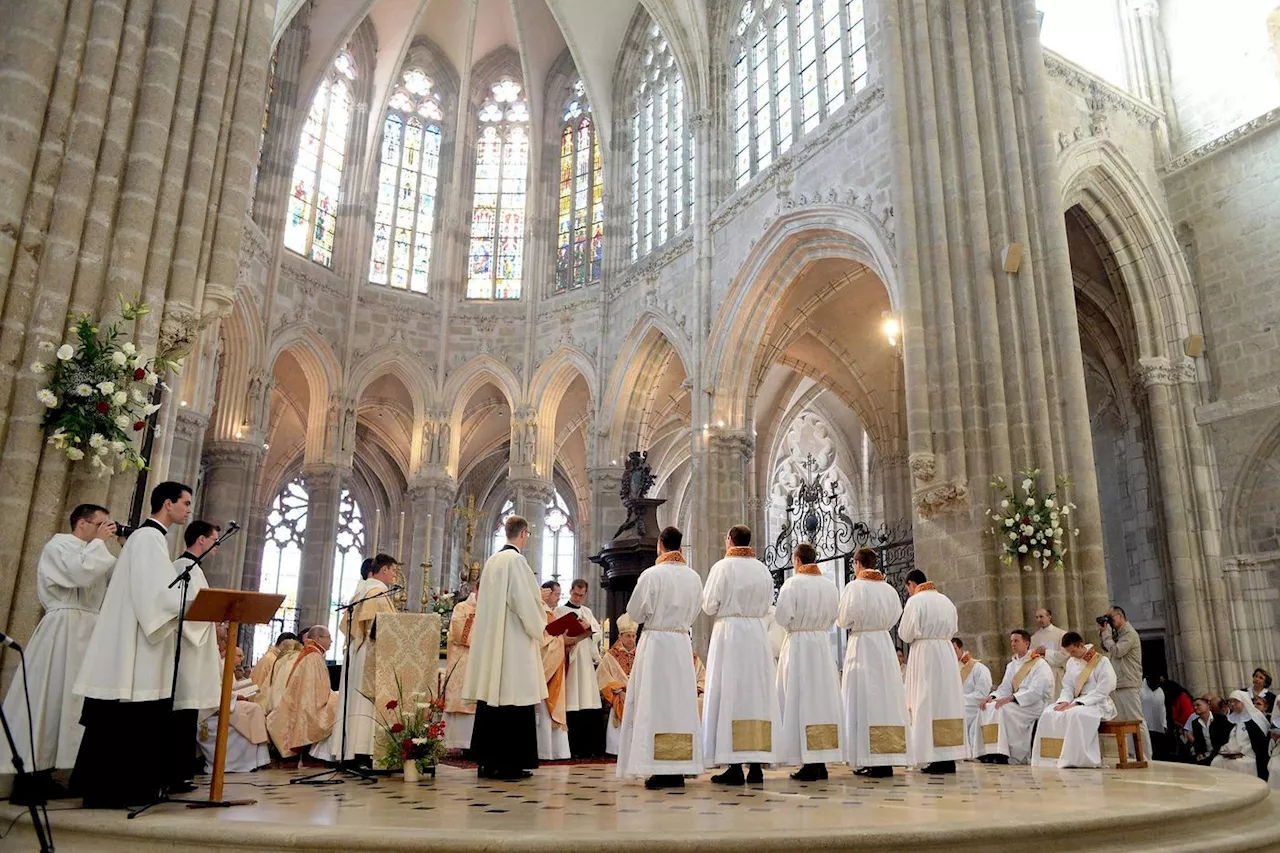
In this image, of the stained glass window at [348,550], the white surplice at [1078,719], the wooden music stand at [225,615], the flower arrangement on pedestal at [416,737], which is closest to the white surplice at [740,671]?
the flower arrangement on pedestal at [416,737]

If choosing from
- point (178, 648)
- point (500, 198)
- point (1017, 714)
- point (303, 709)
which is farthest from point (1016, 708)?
point (500, 198)

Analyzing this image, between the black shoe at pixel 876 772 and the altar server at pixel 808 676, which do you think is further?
the black shoe at pixel 876 772

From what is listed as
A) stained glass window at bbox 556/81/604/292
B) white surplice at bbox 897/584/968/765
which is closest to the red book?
white surplice at bbox 897/584/968/765

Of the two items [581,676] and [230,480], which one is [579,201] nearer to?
[230,480]

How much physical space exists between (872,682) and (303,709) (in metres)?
4.84

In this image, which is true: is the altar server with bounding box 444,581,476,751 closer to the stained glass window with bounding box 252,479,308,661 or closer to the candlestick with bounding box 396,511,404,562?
the candlestick with bounding box 396,511,404,562

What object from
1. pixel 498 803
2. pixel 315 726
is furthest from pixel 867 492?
pixel 498 803

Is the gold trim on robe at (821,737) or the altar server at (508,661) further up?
the altar server at (508,661)

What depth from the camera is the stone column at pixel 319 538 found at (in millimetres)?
20500

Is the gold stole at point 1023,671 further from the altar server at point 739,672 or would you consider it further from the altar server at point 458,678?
the altar server at point 458,678

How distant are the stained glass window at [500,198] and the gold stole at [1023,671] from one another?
16.6m

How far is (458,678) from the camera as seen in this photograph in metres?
9.42

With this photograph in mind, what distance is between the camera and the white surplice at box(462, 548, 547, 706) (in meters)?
7.13

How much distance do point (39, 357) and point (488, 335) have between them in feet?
53.9
